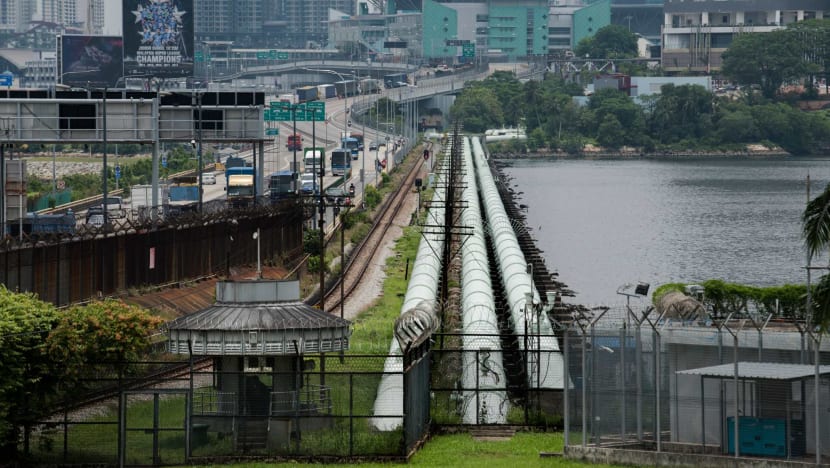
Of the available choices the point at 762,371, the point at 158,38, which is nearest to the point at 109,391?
the point at 762,371

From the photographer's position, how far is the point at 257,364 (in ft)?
122

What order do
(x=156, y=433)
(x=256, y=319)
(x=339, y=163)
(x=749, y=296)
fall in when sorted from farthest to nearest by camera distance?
(x=339, y=163) < (x=749, y=296) < (x=256, y=319) < (x=156, y=433)

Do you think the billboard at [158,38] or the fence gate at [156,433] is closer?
the fence gate at [156,433]

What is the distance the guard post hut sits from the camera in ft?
118

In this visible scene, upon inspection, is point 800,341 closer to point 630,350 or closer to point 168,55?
point 630,350

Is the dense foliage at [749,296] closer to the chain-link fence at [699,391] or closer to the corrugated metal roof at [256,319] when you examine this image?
the chain-link fence at [699,391]

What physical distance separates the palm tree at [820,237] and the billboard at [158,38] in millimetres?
102019

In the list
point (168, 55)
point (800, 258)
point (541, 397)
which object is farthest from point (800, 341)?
point (168, 55)

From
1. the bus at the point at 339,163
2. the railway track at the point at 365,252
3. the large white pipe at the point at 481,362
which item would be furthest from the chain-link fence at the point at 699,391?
the bus at the point at 339,163

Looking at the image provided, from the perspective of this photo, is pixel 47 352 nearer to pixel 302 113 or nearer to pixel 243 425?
pixel 243 425

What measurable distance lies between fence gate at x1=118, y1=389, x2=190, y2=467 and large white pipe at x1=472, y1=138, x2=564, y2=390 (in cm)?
830

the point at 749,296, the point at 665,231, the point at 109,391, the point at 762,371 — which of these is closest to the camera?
the point at 762,371

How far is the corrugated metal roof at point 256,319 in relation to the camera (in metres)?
36.7

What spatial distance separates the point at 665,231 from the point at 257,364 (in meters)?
104
